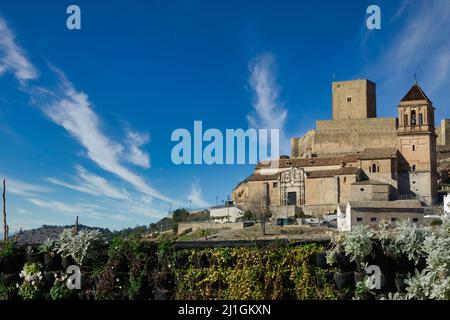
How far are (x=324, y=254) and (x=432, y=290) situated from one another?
64.2 inches

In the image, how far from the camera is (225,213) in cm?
6191

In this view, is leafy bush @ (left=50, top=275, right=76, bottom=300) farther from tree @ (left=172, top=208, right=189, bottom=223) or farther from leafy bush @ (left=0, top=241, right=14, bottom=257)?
tree @ (left=172, top=208, right=189, bottom=223)

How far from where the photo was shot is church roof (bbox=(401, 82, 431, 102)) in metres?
63.0

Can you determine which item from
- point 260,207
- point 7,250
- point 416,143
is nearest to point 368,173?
point 416,143

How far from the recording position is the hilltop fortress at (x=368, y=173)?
59188mm

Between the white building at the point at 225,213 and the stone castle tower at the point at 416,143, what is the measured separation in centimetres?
1655

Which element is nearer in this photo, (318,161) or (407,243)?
(407,243)

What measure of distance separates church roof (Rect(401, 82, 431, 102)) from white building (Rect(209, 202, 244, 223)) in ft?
68.2

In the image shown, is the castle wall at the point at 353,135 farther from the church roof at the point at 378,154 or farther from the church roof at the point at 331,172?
the church roof at the point at 331,172

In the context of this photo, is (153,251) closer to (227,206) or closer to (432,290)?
(432,290)

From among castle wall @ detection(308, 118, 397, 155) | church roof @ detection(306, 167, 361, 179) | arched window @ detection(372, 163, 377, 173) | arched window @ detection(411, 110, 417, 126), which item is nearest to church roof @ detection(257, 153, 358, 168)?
church roof @ detection(306, 167, 361, 179)

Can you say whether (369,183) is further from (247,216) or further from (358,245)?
(358,245)

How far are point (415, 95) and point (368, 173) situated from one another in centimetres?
987

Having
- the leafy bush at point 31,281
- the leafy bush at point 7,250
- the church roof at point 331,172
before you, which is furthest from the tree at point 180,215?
the leafy bush at point 31,281
